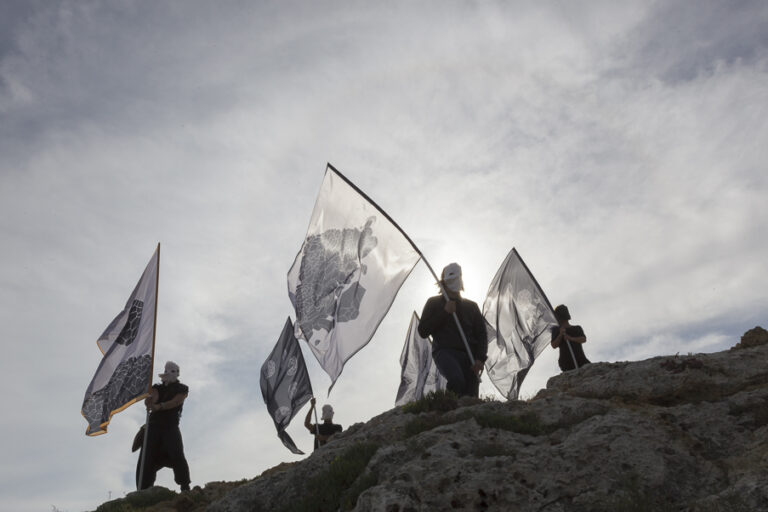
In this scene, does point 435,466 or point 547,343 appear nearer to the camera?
point 435,466

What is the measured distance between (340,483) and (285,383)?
1195 cm

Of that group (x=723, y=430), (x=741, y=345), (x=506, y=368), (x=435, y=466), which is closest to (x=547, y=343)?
(x=506, y=368)

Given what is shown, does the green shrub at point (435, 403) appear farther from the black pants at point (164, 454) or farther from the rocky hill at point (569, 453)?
the black pants at point (164, 454)

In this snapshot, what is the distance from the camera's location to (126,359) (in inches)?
465

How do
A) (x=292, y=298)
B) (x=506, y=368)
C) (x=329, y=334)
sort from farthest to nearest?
(x=506, y=368) < (x=292, y=298) < (x=329, y=334)

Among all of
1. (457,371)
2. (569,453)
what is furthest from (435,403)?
(569,453)

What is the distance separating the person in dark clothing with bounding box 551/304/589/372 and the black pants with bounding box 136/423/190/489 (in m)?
6.69

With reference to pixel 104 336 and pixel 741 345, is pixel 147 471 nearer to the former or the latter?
pixel 104 336

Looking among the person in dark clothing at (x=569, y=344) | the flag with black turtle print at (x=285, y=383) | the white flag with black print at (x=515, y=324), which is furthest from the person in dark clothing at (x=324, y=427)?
the person in dark clothing at (x=569, y=344)

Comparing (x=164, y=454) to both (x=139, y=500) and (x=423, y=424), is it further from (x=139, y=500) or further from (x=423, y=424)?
(x=423, y=424)

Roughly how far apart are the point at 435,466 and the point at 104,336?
32.2ft

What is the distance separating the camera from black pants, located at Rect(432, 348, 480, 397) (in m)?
8.35

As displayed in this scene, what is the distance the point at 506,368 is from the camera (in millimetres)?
13883

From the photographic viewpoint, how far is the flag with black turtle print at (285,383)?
56.4 feet
